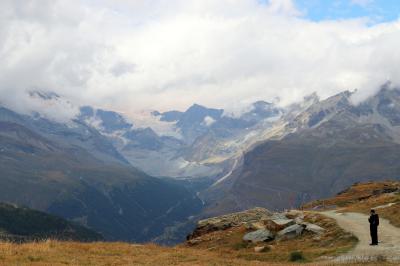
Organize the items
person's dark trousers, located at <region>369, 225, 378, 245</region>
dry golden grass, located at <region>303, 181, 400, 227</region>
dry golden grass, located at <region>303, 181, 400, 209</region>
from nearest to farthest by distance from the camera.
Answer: person's dark trousers, located at <region>369, 225, 378, 245</region>, dry golden grass, located at <region>303, 181, 400, 227</region>, dry golden grass, located at <region>303, 181, 400, 209</region>

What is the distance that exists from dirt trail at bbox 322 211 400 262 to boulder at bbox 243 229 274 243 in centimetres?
718

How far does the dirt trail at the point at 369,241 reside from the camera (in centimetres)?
3556

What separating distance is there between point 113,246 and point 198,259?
934cm

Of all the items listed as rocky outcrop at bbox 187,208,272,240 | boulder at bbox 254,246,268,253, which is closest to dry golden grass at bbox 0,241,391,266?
boulder at bbox 254,246,268,253

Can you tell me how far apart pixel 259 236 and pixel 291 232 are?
3329 mm

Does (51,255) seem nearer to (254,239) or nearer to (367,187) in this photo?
(254,239)

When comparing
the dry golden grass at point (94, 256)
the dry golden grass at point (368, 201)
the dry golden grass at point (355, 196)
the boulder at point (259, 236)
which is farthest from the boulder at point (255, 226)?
the dry golden grass at point (355, 196)

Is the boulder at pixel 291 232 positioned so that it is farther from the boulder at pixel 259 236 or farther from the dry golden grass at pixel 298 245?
the boulder at pixel 259 236

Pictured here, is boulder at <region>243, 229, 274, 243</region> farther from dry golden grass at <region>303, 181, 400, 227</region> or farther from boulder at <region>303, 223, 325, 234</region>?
dry golden grass at <region>303, 181, 400, 227</region>

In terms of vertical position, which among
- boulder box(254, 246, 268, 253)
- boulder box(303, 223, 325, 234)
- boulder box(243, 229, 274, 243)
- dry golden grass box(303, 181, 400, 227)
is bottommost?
boulder box(254, 246, 268, 253)

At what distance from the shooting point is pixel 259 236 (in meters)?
51.6

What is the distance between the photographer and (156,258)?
3778 cm

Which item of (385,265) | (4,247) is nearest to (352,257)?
(385,265)

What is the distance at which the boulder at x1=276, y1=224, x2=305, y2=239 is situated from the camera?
164 ft
